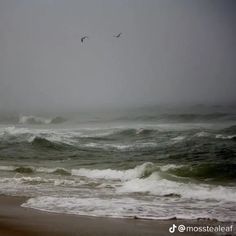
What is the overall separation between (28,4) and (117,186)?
2.84 m

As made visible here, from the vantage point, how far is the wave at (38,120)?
16.6 feet

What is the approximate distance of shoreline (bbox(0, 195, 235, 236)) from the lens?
2428mm

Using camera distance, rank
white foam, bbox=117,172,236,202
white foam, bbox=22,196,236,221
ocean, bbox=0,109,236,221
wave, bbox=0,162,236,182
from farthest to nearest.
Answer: wave, bbox=0,162,236,182 < ocean, bbox=0,109,236,221 < white foam, bbox=117,172,236,202 < white foam, bbox=22,196,236,221

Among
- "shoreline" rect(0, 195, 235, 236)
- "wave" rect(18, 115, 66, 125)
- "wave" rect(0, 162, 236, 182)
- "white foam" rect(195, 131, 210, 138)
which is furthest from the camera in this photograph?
"wave" rect(18, 115, 66, 125)

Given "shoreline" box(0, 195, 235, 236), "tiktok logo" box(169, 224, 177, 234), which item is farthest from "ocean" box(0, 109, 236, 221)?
"tiktok logo" box(169, 224, 177, 234)

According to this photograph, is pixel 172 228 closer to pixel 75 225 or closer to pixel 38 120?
pixel 75 225

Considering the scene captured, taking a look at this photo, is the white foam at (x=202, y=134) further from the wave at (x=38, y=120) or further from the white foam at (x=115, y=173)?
the wave at (x=38, y=120)

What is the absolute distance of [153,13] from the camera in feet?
15.7

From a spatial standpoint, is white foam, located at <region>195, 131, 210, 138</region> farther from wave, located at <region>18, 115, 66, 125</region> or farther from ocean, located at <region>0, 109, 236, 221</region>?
wave, located at <region>18, 115, 66, 125</region>

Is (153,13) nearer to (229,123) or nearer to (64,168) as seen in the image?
(229,123)

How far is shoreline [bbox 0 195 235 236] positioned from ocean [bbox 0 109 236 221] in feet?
2.11

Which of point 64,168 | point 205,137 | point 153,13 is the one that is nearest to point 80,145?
point 64,168

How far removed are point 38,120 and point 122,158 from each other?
128cm

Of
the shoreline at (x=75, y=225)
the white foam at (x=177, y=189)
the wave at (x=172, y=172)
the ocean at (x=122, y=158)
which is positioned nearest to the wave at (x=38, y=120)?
the ocean at (x=122, y=158)
